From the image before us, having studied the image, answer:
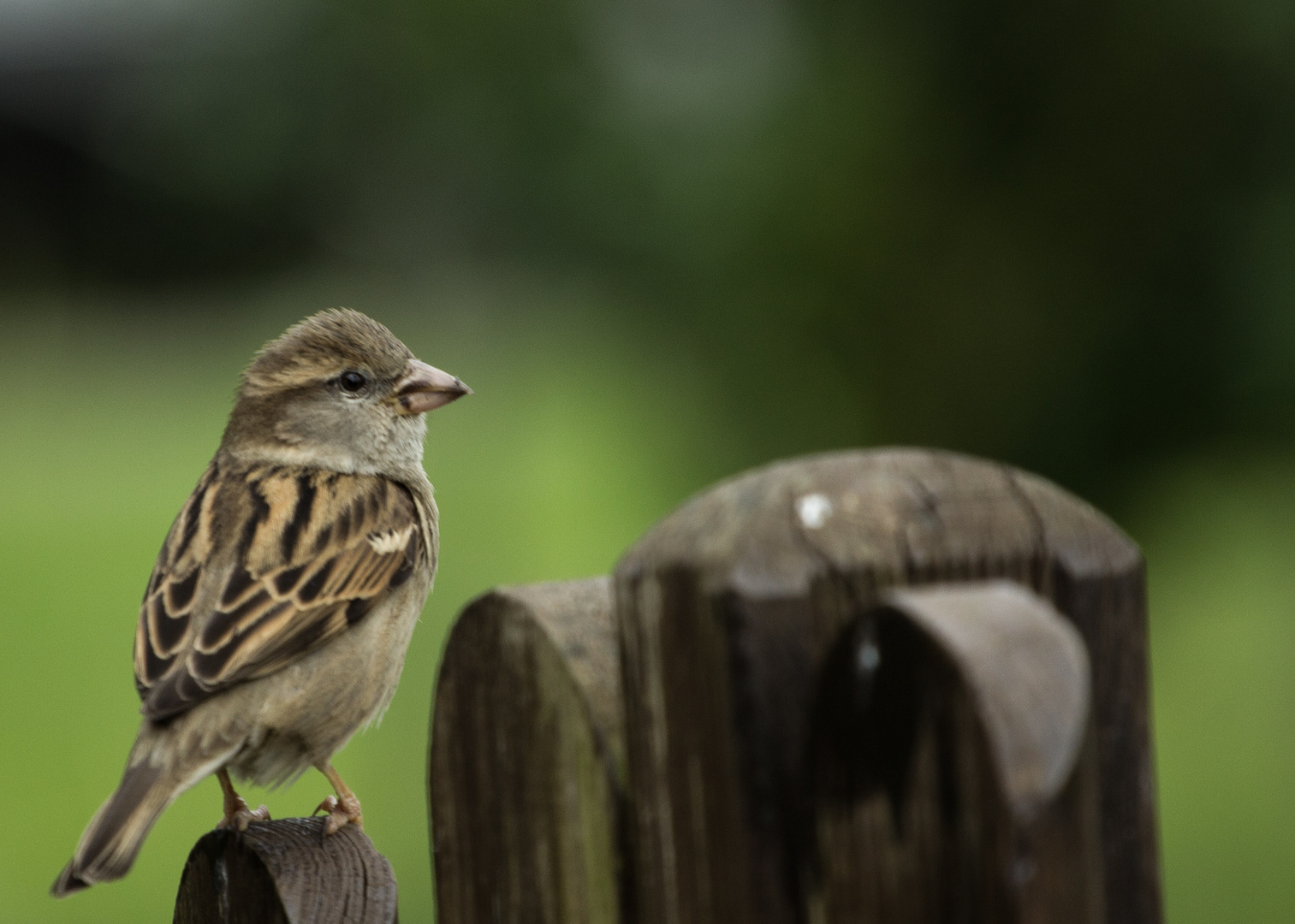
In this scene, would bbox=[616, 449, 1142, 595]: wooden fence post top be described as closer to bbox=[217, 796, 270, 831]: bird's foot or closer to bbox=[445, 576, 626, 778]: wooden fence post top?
bbox=[445, 576, 626, 778]: wooden fence post top

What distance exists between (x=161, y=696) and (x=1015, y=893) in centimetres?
185

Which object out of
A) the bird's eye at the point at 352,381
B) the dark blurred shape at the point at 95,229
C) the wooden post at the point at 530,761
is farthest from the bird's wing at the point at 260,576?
the dark blurred shape at the point at 95,229

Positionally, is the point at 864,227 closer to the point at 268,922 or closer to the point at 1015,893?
the point at 268,922

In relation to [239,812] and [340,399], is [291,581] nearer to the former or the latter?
[239,812]

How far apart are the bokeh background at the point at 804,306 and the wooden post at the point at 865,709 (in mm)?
3901

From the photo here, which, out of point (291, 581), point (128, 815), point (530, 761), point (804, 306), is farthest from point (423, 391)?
point (804, 306)

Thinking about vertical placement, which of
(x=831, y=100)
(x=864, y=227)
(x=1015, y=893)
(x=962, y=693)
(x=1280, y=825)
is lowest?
(x=1280, y=825)

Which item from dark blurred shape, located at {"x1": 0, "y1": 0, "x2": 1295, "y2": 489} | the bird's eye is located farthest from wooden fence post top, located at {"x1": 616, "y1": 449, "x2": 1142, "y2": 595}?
dark blurred shape, located at {"x1": 0, "y1": 0, "x2": 1295, "y2": 489}

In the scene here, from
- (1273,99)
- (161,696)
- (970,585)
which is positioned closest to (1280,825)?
(1273,99)

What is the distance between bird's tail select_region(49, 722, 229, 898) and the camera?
6.62ft

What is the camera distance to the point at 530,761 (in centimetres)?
136

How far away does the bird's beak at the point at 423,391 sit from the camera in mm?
3238

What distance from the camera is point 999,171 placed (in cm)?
613

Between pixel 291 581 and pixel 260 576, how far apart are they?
0.19 ft
